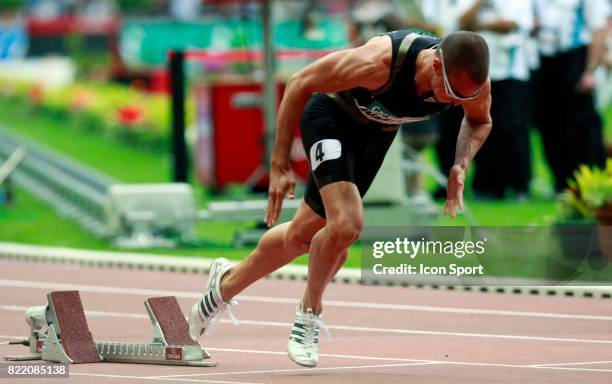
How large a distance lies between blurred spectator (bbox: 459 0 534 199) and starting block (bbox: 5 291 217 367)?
28.6ft

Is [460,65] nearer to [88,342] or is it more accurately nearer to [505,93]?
[88,342]

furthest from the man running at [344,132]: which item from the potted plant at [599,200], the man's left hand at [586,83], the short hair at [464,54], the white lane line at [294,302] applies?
the man's left hand at [586,83]

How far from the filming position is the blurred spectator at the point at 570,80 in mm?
17984

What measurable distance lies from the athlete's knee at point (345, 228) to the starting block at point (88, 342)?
3.31 feet

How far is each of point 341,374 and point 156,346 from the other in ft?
3.37

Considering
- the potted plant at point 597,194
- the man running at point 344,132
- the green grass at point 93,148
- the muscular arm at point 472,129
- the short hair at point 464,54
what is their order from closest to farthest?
the short hair at point 464,54 < the man running at point 344,132 < the muscular arm at point 472,129 < the potted plant at point 597,194 < the green grass at point 93,148

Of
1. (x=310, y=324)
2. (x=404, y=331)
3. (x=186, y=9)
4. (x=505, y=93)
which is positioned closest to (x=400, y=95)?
(x=310, y=324)

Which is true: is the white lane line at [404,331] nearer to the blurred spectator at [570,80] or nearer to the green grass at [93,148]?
the blurred spectator at [570,80]

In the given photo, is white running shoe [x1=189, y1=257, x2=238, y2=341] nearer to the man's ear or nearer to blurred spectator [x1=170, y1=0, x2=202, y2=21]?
the man's ear

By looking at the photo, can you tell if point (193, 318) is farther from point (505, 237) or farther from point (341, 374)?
point (505, 237)

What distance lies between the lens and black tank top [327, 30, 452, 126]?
8.48 m

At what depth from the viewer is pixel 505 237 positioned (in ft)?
44.3

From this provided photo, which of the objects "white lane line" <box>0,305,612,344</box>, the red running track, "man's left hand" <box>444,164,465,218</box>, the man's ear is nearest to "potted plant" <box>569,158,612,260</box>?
the red running track

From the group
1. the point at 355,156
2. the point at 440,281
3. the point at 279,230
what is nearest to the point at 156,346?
the point at 279,230
